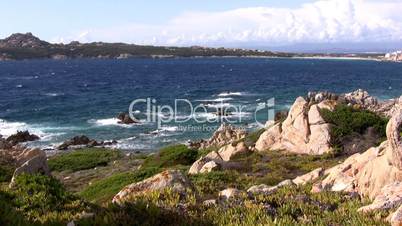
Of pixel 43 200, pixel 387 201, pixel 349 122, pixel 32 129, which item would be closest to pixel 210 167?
pixel 349 122

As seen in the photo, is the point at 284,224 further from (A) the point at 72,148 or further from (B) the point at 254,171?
(A) the point at 72,148

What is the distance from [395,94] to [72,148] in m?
62.6

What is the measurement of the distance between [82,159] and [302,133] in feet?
64.5

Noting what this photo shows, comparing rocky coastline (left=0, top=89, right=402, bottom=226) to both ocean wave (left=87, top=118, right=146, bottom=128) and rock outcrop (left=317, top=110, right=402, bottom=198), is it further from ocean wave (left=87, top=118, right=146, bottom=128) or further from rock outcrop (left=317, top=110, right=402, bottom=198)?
ocean wave (left=87, top=118, right=146, bottom=128)

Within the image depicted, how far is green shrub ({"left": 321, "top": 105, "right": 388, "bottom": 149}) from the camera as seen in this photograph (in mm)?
Answer: 33250

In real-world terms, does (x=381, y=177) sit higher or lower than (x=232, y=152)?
higher

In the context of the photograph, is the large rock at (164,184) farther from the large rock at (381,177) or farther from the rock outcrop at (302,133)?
the rock outcrop at (302,133)

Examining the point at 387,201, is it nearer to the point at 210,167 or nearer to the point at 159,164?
the point at 210,167

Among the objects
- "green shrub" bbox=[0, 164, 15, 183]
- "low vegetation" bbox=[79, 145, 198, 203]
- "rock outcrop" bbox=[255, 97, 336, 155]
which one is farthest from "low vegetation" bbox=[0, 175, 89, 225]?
"rock outcrop" bbox=[255, 97, 336, 155]

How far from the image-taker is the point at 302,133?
35531mm

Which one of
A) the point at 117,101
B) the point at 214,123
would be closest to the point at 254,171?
the point at 214,123

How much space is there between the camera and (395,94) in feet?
299

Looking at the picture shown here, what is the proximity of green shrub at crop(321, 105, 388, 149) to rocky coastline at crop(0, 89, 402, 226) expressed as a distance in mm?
68

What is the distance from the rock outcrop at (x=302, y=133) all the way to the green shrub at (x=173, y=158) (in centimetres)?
518
